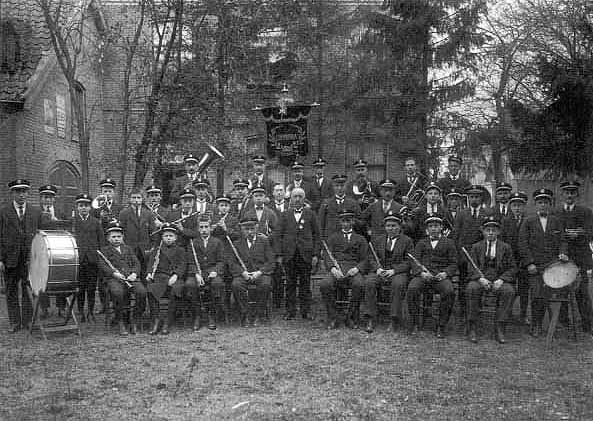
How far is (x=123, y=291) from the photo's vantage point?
8.09 metres

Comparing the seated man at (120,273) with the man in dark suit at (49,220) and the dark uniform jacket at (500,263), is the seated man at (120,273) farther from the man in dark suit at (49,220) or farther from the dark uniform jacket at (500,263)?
the dark uniform jacket at (500,263)

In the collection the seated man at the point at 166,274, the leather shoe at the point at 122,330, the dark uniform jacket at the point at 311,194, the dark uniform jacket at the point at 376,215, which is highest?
the dark uniform jacket at the point at 311,194

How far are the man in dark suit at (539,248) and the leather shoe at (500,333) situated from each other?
0.51 m

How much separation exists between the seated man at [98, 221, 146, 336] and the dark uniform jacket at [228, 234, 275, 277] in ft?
4.42

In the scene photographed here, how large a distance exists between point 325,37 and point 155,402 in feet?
38.9

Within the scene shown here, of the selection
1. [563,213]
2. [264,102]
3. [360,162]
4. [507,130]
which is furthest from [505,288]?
[264,102]

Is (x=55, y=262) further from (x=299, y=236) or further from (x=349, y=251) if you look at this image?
(x=349, y=251)

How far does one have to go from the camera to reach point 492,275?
7.84 meters

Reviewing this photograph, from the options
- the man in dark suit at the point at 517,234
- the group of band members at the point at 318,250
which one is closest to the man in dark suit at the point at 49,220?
the group of band members at the point at 318,250

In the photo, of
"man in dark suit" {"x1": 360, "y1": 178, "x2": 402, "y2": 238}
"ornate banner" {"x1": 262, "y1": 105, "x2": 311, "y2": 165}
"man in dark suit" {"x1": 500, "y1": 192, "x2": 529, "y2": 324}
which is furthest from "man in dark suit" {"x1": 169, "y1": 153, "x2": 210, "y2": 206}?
"man in dark suit" {"x1": 500, "y1": 192, "x2": 529, "y2": 324}

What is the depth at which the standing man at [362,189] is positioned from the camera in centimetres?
1022

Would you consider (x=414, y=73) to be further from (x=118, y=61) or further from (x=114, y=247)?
(x=114, y=247)

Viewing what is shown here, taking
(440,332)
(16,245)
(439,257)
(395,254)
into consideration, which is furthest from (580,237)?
(16,245)

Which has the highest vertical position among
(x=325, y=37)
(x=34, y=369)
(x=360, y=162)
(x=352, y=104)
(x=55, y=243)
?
(x=325, y=37)
